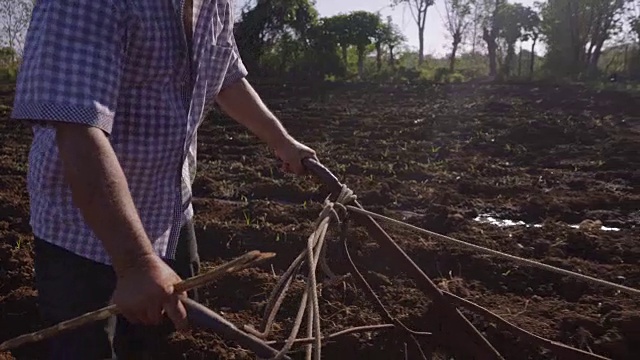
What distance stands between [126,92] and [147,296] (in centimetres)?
62

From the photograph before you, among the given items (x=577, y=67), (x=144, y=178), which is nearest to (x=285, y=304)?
(x=144, y=178)

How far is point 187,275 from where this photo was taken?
233 centimetres

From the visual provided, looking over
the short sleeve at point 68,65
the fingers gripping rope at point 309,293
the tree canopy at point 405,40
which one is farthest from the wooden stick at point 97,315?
the tree canopy at point 405,40

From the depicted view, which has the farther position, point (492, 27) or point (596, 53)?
point (492, 27)

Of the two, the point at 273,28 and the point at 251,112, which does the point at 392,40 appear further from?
the point at 251,112

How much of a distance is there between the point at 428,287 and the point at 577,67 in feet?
74.6

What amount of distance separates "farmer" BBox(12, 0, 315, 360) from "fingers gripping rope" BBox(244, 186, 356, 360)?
10.6 inches

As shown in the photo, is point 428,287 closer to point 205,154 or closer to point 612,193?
point 612,193

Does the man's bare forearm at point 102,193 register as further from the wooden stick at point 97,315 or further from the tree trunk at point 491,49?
the tree trunk at point 491,49

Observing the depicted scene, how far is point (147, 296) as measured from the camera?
1373 mm

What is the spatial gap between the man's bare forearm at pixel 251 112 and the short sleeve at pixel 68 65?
2.85 ft

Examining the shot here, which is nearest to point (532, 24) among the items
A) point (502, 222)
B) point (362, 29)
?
point (362, 29)

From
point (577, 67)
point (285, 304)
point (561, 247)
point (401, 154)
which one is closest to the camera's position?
point (285, 304)

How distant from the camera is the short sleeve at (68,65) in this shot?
1.52m
